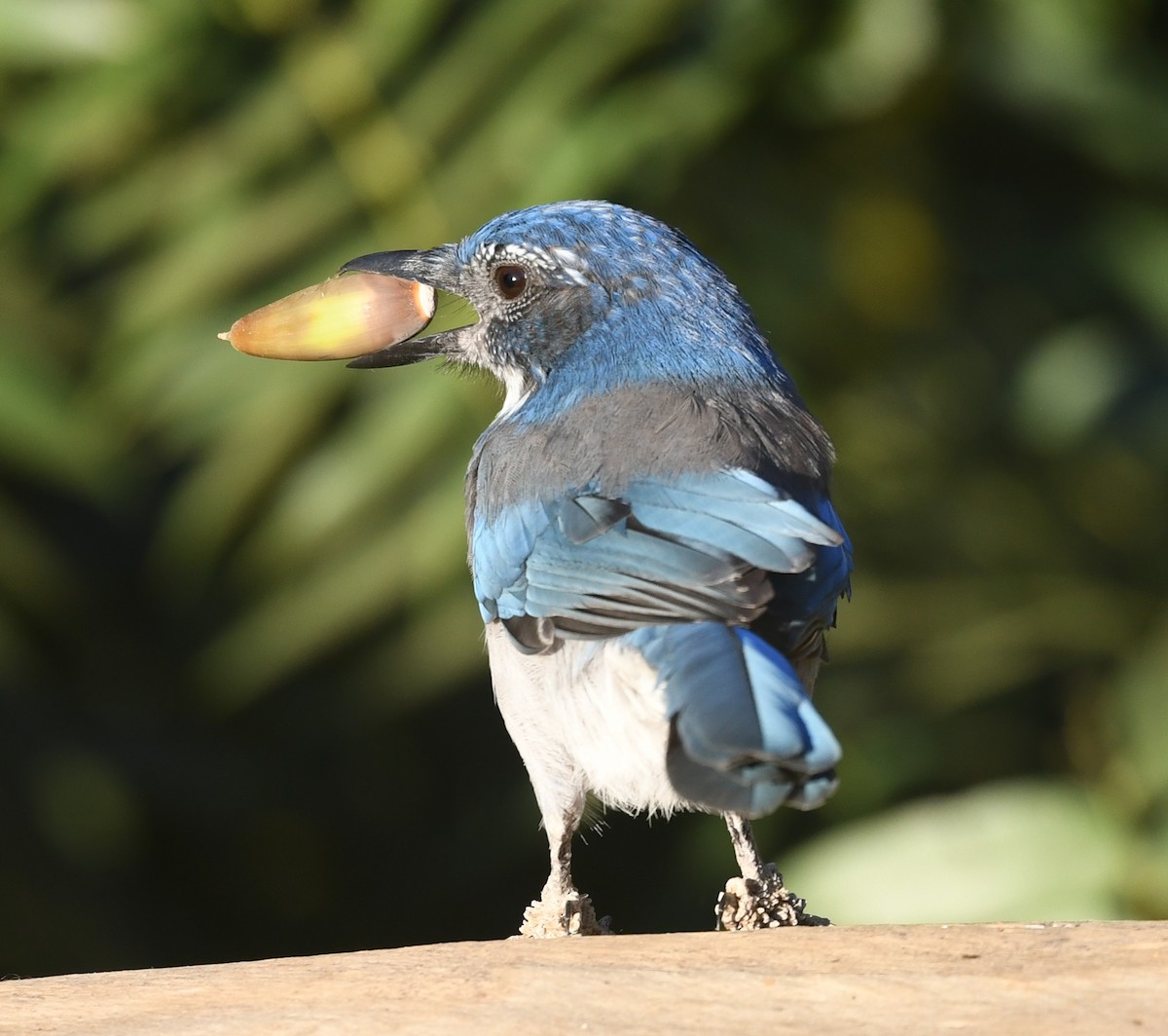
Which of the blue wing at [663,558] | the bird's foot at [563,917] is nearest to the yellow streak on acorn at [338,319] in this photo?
the blue wing at [663,558]

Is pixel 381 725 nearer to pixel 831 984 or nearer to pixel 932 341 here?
pixel 932 341

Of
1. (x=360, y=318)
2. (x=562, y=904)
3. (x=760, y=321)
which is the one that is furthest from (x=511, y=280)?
Result: (x=562, y=904)

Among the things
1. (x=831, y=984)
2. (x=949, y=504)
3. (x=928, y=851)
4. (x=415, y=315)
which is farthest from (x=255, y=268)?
(x=831, y=984)

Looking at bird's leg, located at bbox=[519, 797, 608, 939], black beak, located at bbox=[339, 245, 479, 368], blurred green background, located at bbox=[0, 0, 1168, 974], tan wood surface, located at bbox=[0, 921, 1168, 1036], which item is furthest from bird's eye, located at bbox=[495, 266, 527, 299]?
tan wood surface, located at bbox=[0, 921, 1168, 1036]

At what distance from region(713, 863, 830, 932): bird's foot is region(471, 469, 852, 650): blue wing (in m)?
0.62

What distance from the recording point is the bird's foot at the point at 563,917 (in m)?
3.98

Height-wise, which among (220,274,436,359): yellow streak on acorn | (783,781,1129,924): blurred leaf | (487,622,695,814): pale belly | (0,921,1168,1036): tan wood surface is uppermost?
(220,274,436,359): yellow streak on acorn

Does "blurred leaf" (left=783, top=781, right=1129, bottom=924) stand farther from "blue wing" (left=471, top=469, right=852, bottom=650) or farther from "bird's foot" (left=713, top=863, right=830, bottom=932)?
"blue wing" (left=471, top=469, right=852, bottom=650)

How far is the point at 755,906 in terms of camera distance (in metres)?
3.96

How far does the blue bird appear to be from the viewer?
3154mm

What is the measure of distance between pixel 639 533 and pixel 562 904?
0.87 m

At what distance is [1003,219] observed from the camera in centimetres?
609

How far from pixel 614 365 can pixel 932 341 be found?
78.0 inches

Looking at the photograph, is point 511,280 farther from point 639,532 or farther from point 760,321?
point 639,532
